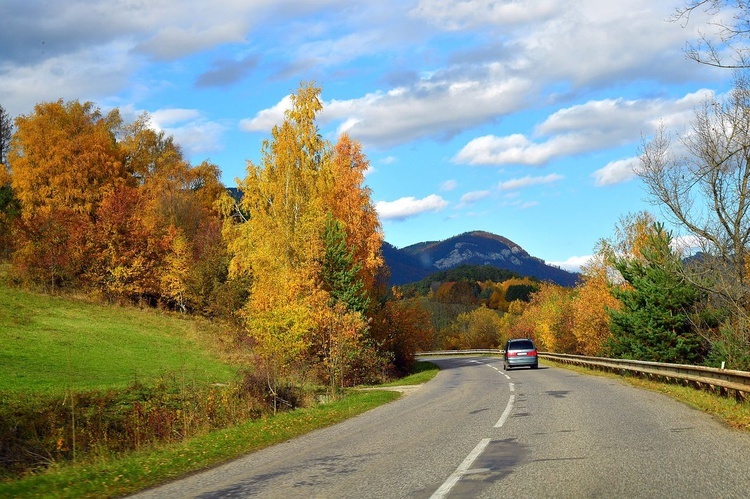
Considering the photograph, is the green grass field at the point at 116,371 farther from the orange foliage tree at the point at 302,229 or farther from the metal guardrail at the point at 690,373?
the metal guardrail at the point at 690,373

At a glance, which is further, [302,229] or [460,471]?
[302,229]

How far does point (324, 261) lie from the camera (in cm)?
3322

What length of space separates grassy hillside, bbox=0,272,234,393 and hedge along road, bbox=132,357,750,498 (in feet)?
53.4

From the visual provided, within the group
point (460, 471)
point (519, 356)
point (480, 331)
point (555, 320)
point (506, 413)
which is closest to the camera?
point (460, 471)

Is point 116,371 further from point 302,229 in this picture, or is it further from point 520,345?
point 520,345

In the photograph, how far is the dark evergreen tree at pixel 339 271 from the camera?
1294 inches

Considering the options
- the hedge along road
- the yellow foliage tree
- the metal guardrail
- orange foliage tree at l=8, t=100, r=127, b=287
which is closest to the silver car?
the metal guardrail

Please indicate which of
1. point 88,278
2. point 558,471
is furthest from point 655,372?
point 88,278

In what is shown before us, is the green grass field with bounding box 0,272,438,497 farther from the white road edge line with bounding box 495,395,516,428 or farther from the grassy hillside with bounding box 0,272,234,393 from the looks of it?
the white road edge line with bounding box 495,395,516,428

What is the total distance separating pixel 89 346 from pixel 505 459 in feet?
115

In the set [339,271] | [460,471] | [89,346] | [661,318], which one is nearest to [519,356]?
[661,318]

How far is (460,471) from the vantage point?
297 inches

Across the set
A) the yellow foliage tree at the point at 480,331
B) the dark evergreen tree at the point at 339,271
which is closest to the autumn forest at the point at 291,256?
the dark evergreen tree at the point at 339,271

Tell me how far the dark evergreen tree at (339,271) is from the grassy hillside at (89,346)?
745 centimetres
